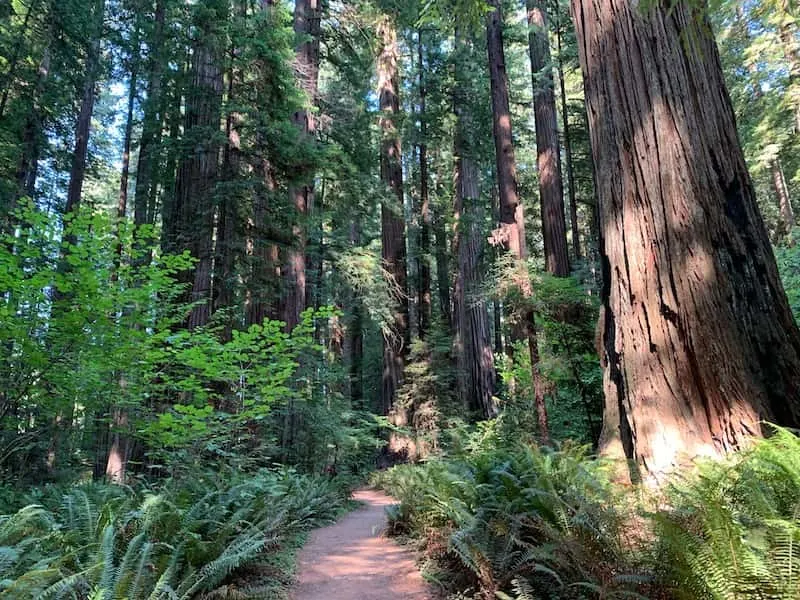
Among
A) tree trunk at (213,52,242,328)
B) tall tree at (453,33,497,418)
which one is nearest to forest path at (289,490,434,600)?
tree trunk at (213,52,242,328)

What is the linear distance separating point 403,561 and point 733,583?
3.30m

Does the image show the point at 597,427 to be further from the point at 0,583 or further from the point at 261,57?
the point at 261,57

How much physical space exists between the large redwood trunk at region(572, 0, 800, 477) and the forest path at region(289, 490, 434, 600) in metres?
2.11

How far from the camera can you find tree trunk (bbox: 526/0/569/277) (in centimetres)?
1052

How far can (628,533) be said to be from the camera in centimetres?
276

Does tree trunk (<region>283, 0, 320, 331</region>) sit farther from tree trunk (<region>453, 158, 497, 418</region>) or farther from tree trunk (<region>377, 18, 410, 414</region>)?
tree trunk (<region>453, 158, 497, 418</region>)

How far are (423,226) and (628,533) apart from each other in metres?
15.2

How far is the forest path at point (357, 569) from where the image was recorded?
12.5 feet

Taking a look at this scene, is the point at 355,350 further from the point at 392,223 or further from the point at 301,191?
the point at 301,191

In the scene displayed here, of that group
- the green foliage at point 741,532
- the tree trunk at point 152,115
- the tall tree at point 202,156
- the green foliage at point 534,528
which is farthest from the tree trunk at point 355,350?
the green foliage at point 741,532

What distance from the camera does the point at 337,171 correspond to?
36.2ft

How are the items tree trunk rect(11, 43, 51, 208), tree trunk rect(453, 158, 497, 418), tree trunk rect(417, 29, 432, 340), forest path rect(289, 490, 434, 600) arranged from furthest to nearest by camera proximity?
tree trunk rect(417, 29, 432, 340) → tree trunk rect(453, 158, 497, 418) → tree trunk rect(11, 43, 51, 208) → forest path rect(289, 490, 434, 600)

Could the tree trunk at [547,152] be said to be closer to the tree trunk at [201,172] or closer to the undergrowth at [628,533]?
the tree trunk at [201,172]

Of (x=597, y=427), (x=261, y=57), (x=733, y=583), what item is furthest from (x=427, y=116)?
(x=733, y=583)
